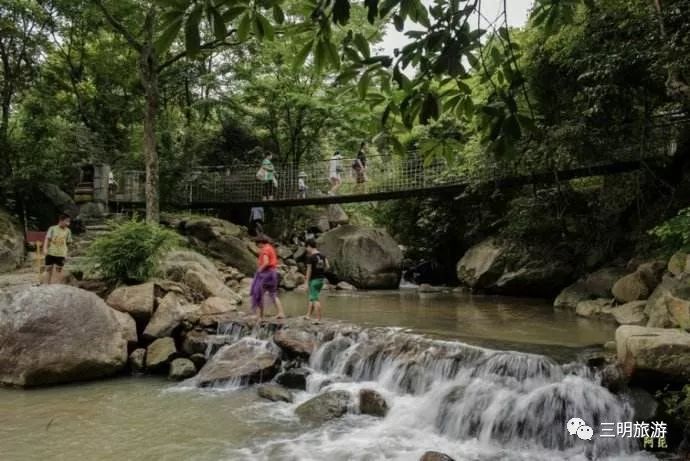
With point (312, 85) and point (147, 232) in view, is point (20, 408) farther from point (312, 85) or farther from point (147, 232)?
point (312, 85)

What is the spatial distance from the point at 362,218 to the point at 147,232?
50.3 ft

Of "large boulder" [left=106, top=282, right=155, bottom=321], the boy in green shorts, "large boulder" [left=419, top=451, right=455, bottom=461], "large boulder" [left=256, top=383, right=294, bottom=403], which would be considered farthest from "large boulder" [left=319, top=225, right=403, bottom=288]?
"large boulder" [left=419, top=451, right=455, bottom=461]

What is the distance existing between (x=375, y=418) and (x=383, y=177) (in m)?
12.6

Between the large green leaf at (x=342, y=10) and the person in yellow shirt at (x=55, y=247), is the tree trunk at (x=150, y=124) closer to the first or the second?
the person in yellow shirt at (x=55, y=247)

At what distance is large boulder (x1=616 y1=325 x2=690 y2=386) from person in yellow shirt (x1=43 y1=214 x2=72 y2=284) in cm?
896

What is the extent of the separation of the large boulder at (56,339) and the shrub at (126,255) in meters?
2.25

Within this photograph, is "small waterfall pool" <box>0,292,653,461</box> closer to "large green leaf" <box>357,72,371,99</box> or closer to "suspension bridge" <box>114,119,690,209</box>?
"large green leaf" <box>357,72,371,99</box>

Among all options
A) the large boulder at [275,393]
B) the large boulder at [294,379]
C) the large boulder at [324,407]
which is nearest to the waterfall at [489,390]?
the large boulder at [294,379]

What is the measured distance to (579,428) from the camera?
18.3 ft

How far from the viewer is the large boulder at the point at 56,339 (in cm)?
740

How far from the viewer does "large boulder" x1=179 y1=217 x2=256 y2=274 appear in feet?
54.4

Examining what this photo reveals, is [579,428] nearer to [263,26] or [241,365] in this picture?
[241,365]

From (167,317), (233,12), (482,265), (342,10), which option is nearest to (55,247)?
(167,317)

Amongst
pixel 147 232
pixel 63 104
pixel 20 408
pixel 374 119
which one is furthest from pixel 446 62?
pixel 63 104
